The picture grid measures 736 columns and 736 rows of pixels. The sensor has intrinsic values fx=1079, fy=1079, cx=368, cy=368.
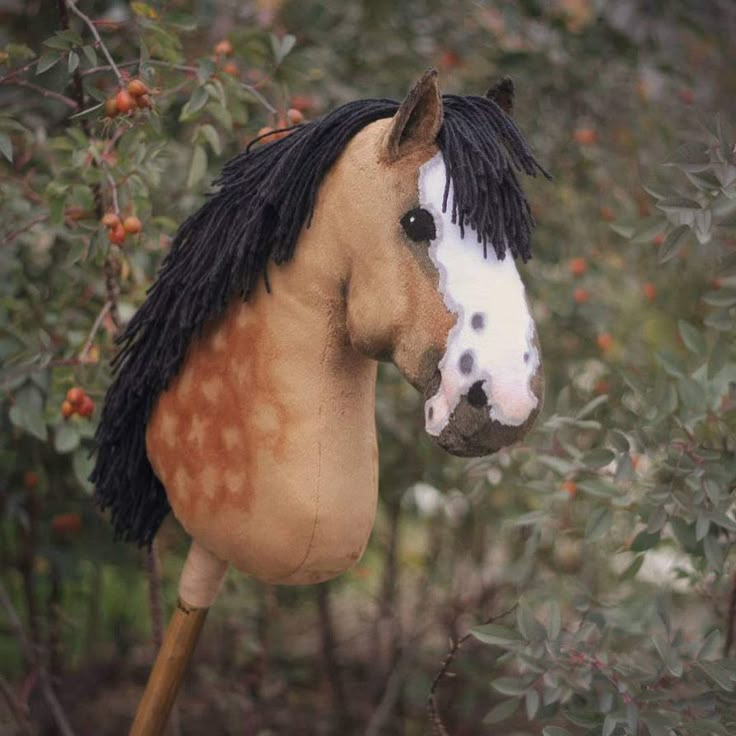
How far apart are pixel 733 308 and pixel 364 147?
0.59 metres

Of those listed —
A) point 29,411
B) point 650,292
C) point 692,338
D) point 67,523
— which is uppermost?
point 692,338

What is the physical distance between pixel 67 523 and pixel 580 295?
2.84 feet

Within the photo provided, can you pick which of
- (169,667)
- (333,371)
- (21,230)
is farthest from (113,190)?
(169,667)

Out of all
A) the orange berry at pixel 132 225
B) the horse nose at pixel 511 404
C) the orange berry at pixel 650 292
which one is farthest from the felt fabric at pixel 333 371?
the orange berry at pixel 650 292

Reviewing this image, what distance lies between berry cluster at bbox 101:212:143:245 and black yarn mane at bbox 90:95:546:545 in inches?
5.4

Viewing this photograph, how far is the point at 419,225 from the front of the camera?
0.79 m


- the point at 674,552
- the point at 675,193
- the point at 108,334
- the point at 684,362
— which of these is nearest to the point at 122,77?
the point at 108,334

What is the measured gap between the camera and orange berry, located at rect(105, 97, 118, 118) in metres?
1.07

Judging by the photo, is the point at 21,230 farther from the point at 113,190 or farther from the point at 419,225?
the point at 419,225

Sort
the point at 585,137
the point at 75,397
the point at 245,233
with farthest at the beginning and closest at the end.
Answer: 1. the point at 585,137
2. the point at 75,397
3. the point at 245,233

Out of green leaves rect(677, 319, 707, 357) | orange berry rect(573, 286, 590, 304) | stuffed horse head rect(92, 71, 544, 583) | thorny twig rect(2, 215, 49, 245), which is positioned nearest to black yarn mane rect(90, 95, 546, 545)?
stuffed horse head rect(92, 71, 544, 583)

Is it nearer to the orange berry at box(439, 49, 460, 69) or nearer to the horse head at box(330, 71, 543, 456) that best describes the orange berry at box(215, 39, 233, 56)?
the horse head at box(330, 71, 543, 456)

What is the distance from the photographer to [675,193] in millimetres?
1100

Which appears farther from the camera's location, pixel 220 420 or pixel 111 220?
pixel 111 220
